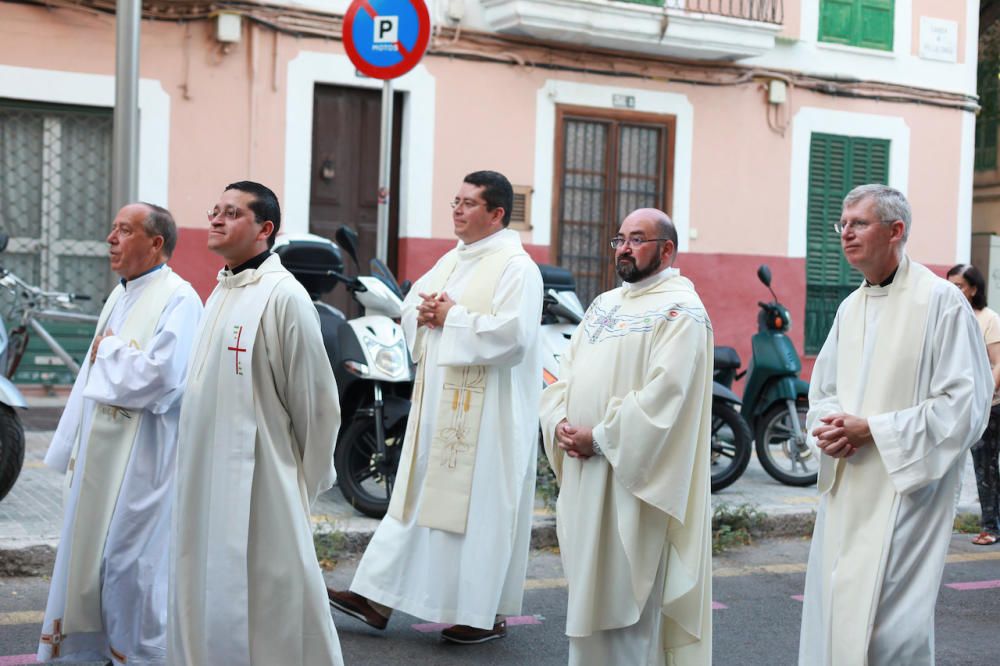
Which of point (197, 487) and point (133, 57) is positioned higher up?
point (133, 57)

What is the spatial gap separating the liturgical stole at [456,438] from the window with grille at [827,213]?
35.3ft

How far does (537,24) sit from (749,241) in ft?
12.4

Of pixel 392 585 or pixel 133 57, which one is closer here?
pixel 392 585

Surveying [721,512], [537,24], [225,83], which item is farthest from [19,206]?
[721,512]

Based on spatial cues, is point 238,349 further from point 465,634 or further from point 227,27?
point 227,27

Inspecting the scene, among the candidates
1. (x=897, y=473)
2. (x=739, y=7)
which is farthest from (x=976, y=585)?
(x=739, y=7)

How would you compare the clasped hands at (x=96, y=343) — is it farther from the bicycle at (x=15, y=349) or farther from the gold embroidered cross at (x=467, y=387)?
the bicycle at (x=15, y=349)

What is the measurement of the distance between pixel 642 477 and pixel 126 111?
15.8ft

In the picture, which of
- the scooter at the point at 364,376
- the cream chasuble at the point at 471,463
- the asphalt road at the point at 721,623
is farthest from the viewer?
the scooter at the point at 364,376

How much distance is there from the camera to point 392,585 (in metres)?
5.88

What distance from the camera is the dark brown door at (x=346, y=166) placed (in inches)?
531

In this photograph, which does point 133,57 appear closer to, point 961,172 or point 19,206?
point 19,206

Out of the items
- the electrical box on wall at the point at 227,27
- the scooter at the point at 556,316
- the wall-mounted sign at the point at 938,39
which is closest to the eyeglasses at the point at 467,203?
the scooter at the point at 556,316

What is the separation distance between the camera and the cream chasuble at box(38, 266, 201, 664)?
4.92m
